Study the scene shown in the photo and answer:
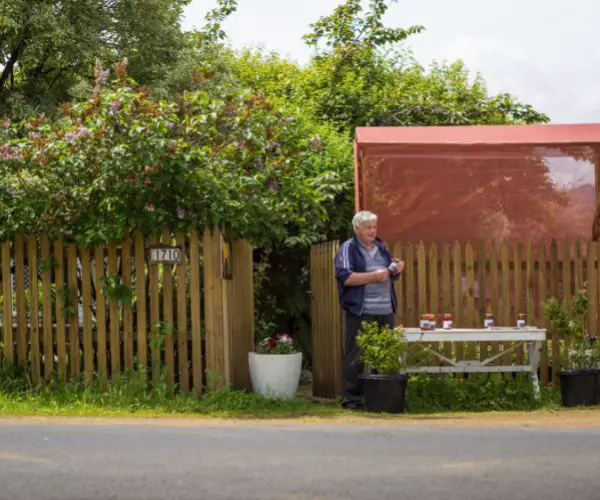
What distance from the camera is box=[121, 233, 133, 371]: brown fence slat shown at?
11523 mm

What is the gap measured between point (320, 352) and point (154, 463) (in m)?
Answer: 6.03

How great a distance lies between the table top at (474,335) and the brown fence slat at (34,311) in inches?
147

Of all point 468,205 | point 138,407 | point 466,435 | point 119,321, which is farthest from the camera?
point 468,205

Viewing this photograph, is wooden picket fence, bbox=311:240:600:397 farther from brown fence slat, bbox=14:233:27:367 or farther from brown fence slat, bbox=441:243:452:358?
brown fence slat, bbox=14:233:27:367

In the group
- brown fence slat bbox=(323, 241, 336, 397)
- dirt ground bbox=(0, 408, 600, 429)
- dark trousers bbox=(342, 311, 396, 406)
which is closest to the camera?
dirt ground bbox=(0, 408, 600, 429)

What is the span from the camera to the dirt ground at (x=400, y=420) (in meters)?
9.70

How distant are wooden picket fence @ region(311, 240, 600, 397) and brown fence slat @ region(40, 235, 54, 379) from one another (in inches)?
115

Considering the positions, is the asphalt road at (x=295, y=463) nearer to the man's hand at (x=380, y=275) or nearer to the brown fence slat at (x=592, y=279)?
the man's hand at (x=380, y=275)

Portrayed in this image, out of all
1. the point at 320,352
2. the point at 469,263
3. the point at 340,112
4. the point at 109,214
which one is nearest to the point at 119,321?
the point at 109,214

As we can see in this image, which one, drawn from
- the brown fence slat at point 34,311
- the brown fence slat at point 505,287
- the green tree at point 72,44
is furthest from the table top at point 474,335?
the green tree at point 72,44

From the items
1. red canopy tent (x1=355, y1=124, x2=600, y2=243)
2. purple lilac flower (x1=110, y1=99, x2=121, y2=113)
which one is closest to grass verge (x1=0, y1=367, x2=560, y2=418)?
red canopy tent (x1=355, y1=124, x2=600, y2=243)

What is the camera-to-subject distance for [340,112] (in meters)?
22.5

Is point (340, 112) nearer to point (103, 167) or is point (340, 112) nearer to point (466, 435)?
point (103, 167)

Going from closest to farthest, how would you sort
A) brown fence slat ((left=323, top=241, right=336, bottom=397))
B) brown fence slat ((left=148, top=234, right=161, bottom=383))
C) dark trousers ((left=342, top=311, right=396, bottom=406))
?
dark trousers ((left=342, top=311, right=396, bottom=406))
brown fence slat ((left=148, top=234, right=161, bottom=383))
brown fence slat ((left=323, top=241, right=336, bottom=397))
